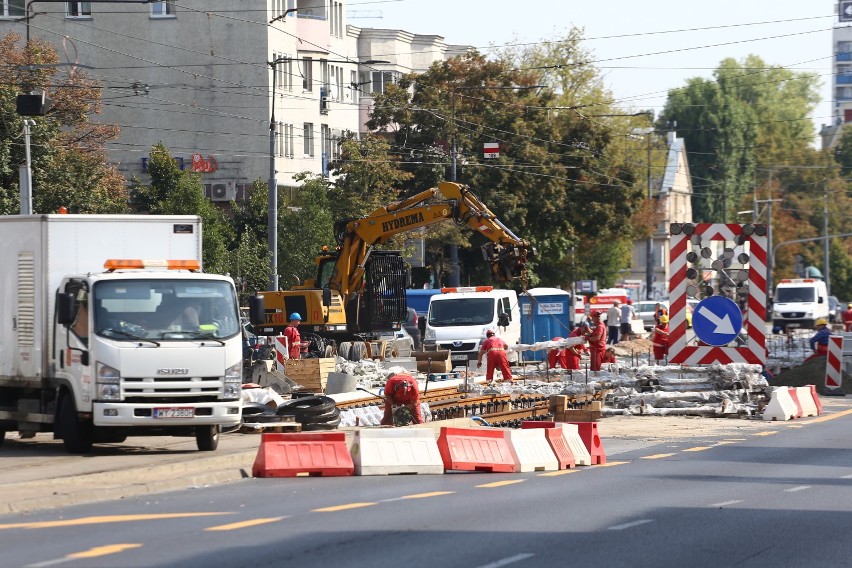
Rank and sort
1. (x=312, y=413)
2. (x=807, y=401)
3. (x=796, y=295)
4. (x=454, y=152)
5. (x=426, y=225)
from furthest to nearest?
(x=796, y=295), (x=454, y=152), (x=426, y=225), (x=807, y=401), (x=312, y=413)

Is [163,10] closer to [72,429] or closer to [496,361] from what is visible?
[496,361]

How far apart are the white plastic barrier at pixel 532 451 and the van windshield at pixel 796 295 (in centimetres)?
6102

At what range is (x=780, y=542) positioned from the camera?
502 inches

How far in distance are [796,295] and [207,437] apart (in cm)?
6215

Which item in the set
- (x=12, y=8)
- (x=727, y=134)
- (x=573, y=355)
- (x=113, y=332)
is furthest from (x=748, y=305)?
(x=727, y=134)

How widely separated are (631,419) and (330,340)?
49.5 ft

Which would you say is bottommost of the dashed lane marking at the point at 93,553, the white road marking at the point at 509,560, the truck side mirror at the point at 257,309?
the white road marking at the point at 509,560

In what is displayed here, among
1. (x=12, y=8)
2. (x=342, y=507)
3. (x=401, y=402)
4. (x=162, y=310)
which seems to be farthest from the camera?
(x=12, y=8)

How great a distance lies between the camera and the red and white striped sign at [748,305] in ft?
92.4

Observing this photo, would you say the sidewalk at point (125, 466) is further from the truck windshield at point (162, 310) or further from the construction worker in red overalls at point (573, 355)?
the construction worker in red overalls at point (573, 355)

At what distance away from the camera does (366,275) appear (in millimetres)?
45000

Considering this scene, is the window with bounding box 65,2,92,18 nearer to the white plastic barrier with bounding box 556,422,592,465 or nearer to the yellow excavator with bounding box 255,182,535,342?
the yellow excavator with bounding box 255,182,535,342

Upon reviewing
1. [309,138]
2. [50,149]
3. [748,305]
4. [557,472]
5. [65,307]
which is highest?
[309,138]

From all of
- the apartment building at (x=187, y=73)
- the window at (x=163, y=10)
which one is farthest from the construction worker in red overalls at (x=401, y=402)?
the window at (x=163, y=10)
